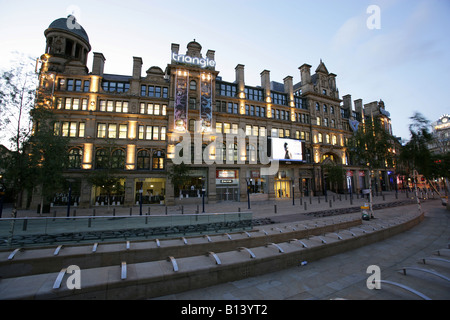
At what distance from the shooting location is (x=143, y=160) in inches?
1299

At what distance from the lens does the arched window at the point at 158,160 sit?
33188mm

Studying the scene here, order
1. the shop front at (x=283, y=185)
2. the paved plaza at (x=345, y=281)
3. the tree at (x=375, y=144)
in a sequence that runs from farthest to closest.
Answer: the shop front at (x=283, y=185), the tree at (x=375, y=144), the paved plaza at (x=345, y=281)

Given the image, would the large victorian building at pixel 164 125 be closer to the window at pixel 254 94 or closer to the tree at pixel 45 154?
the window at pixel 254 94

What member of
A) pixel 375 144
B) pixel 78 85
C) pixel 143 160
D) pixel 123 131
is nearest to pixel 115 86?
pixel 78 85

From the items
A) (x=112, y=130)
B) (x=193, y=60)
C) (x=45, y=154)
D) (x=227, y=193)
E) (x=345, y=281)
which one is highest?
(x=193, y=60)

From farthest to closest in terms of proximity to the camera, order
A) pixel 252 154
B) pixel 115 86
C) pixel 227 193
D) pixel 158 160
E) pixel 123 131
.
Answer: pixel 252 154 → pixel 227 193 → pixel 115 86 → pixel 158 160 → pixel 123 131

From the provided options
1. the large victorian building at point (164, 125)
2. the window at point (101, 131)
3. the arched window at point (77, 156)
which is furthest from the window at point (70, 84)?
the arched window at point (77, 156)

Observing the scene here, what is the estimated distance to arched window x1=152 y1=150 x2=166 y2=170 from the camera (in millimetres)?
33188

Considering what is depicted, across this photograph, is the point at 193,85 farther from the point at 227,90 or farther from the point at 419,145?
the point at 419,145

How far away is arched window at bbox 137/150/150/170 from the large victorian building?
0.16 metres

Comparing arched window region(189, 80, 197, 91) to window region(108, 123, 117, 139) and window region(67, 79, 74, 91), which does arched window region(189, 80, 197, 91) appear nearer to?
window region(108, 123, 117, 139)

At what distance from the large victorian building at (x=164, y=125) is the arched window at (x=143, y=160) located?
0.16 m

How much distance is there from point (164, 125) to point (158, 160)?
6208mm

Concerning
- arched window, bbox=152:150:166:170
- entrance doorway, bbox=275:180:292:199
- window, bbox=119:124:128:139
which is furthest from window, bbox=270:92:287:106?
window, bbox=119:124:128:139
